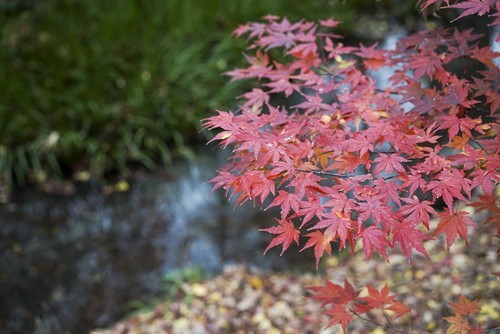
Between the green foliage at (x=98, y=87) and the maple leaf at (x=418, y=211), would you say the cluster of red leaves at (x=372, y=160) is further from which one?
the green foliage at (x=98, y=87)

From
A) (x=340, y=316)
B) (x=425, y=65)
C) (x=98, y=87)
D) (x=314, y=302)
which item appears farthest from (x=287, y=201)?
(x=98, y=87)

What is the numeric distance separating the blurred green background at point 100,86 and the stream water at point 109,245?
289 mm

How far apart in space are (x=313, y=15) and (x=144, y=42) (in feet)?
6.27

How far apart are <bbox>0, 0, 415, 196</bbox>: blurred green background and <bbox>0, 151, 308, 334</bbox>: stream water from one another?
0.95 ft

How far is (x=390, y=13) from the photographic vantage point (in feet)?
23.7

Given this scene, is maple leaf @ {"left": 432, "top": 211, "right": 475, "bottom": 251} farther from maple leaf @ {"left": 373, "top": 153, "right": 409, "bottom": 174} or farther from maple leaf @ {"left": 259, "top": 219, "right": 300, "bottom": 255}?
maple leaf @ {"left": 259, "top": 219, "right": 300, "bottom": 255}

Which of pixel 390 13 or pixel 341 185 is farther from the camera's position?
pixel 390 13

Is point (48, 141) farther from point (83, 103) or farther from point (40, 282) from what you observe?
point (40, 282)

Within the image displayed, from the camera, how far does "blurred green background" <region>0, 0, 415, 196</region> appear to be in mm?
4748

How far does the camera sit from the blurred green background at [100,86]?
4748mm

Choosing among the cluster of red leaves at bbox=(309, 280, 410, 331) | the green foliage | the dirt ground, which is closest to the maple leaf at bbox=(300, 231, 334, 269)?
the cluster of red leaves at bbox=(309, 280, 410, 331)

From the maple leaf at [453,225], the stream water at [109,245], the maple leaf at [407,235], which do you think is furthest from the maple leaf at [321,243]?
the stream water at [109,245]

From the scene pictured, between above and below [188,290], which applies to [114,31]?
above

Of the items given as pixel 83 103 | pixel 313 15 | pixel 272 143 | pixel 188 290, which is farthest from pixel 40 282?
pixel 313 15
